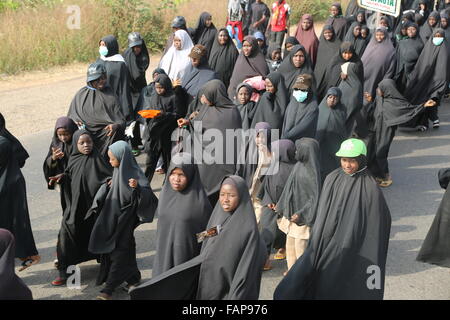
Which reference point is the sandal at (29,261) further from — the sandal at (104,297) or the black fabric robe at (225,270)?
the black fabric robe at (225,270)

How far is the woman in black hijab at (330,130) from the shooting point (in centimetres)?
855

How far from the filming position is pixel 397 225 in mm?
8242

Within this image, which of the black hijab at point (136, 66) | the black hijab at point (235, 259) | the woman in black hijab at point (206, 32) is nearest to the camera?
the black hijab at point (235, 259)

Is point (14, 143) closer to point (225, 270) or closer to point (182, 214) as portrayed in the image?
point (182, 214)

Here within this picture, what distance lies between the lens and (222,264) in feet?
16.9

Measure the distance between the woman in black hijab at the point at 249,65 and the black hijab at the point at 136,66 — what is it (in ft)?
4.21

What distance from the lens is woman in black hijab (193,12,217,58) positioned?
41.0 feet

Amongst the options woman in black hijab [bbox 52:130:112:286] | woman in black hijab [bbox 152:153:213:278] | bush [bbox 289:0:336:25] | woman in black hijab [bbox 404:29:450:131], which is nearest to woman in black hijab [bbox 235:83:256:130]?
woman in black hijab [bbox 52:130:112:286]

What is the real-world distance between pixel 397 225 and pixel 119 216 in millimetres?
3296

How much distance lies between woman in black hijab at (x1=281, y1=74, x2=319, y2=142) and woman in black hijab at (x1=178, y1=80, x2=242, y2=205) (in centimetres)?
59

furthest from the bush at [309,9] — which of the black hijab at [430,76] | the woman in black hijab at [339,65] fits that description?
the woman in black hijab at [339,65]

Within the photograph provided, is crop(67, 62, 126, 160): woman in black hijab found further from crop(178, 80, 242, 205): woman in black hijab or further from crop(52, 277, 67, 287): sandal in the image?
crop(52, 277, 67, 287): sandal
